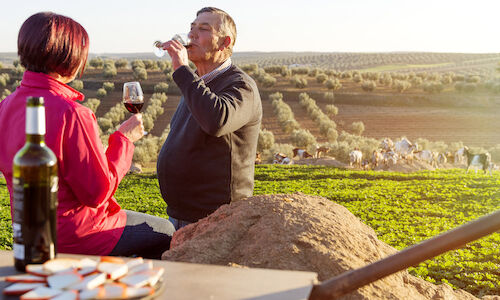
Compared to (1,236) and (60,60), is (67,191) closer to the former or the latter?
(60,60)

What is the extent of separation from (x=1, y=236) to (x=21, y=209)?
8127 millimetres

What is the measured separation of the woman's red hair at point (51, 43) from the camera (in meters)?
2.24

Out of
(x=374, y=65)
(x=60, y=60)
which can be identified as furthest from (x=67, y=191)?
(x=374, y=65)

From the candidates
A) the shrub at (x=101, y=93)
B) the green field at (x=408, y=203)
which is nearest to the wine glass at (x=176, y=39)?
the green field at (x=408, y=203)

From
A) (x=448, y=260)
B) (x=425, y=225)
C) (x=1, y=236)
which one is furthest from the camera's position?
(x=425, y=225)

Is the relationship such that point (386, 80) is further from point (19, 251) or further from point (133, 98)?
point (19, 251)

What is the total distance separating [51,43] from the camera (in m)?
2.26

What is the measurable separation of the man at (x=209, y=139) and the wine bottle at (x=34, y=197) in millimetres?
1532

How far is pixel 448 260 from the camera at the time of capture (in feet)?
23.1

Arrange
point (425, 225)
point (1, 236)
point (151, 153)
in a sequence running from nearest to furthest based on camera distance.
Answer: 1. point (1, 236)
2. point (425, 225)
3. point (151, 153)

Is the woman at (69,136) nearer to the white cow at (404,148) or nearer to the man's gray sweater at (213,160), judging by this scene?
the man's gray sweater at (213,160)

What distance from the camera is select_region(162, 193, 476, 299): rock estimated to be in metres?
2.44

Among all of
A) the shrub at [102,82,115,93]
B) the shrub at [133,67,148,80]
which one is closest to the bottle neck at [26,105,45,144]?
the shrub at [102,82,115,93]

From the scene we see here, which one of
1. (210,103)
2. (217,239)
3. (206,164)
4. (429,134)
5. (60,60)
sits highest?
(60,60)
